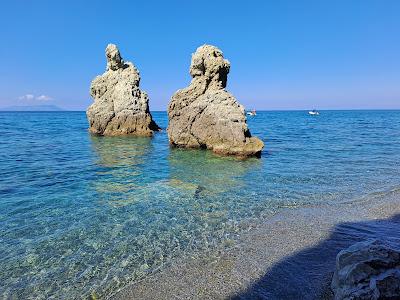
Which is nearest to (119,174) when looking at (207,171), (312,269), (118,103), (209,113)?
(207,171)

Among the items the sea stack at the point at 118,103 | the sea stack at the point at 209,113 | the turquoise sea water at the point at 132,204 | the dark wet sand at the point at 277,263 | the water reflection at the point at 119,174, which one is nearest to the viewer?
the dark wet sand at the point at 277,263

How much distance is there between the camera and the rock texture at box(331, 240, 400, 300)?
15.6 feet

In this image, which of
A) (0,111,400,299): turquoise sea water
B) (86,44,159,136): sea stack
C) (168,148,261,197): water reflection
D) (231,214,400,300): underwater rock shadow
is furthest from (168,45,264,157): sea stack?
(86,44,159,136): sea stack

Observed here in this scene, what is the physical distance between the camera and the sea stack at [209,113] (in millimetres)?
24672

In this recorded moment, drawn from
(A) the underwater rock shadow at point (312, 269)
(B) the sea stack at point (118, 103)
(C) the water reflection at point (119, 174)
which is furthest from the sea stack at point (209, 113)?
(B) the sea stack at point (118, 103)

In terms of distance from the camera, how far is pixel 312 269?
7.50 metres

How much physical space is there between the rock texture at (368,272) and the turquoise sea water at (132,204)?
391 cm

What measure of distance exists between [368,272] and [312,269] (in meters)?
2.56

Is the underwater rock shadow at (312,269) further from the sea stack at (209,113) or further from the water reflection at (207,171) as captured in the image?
the sea stack at (209,113)

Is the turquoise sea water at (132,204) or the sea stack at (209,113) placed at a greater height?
the sea stack at (209,113)

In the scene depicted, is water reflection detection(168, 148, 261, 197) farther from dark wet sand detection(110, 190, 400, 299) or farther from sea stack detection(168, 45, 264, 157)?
dark wet sand detection(110, 190, 400, 299)

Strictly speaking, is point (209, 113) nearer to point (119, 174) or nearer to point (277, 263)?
point (119, 174)

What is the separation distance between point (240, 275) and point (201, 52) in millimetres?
24689

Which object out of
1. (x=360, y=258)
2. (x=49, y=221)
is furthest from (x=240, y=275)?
(x=49, y=221)
